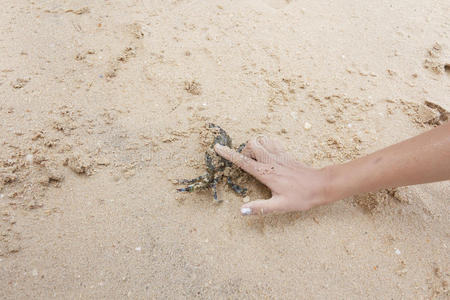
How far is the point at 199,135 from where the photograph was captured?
2.11m

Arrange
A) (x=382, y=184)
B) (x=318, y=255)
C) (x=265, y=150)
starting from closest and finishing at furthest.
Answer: (x=382, y=184), (x=318, y=255), (x=265, y=150)

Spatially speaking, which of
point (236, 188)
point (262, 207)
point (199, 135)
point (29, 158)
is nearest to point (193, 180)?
point (236, 188)

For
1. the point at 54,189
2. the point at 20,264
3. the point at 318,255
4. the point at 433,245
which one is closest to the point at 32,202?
the point at 54,189

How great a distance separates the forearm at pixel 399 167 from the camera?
1.36 meters

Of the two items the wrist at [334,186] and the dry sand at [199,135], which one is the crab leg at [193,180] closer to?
the dry sand at [199,135]

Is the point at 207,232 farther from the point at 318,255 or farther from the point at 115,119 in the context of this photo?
the point at 115,119

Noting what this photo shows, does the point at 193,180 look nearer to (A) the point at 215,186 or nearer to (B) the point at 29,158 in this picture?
(A) the point at 215,186

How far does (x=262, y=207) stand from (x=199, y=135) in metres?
0.79

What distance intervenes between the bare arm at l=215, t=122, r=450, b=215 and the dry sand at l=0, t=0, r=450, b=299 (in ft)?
0.59

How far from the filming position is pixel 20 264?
1.54 metres

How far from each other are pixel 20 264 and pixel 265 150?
1484 mm

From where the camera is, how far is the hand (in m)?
1.61

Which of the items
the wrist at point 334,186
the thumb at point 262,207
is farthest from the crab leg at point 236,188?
the wrist at point 334,186

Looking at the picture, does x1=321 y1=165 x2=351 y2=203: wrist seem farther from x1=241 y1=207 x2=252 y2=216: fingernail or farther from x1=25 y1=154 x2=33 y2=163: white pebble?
x1=25 y1=154 x2=33 y2=163: white pebble
